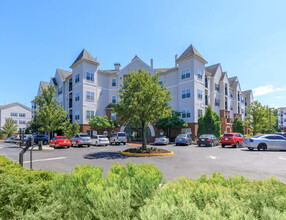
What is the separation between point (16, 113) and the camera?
223 feet

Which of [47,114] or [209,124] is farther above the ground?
[47,114]

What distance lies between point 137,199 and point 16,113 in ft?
268

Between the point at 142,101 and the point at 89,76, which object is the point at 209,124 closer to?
the point at 142,101

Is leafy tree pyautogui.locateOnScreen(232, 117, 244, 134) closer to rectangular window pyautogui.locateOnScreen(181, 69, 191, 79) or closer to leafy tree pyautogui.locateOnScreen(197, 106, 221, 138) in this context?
leafy tree pyautogui.locateOnScreen(197, 106, 221, 138)

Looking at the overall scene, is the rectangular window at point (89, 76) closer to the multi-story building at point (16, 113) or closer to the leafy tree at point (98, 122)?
the leafy tree at point (98, 122)

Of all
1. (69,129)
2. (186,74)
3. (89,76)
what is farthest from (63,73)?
(186,74)

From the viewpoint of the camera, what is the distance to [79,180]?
3.02 metres

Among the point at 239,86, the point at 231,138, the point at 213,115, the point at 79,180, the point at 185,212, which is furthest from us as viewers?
the point at 239,86

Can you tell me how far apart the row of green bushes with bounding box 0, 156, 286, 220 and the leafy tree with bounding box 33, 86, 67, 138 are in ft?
86.8

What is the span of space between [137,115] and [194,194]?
44.0 ft

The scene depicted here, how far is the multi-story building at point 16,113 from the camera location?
64.5 metres

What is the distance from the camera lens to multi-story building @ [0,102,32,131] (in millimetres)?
64500

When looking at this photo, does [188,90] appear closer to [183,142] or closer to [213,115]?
[213,115]

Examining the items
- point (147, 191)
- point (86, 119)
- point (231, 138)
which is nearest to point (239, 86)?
point (231, 138)
